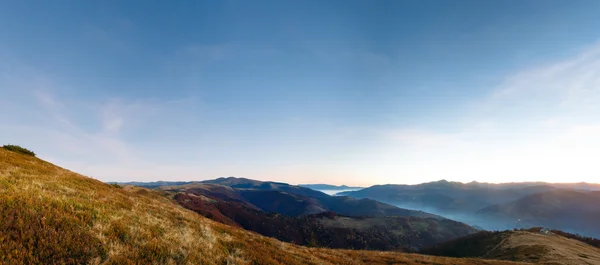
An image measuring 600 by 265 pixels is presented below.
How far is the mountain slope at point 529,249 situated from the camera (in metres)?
31.7

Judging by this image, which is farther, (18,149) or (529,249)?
(529,249)

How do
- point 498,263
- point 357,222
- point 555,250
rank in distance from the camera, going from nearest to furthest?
point 498,263, point 555,250, point 357,222

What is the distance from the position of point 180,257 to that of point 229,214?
512ft

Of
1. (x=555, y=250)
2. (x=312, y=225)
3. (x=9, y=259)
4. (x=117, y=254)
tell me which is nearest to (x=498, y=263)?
(x=555, y=250)

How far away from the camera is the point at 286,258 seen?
55.3ft

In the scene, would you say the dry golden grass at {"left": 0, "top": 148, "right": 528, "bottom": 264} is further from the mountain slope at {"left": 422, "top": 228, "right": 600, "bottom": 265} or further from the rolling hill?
the rolling hill

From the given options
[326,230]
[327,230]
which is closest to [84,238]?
[326,230]

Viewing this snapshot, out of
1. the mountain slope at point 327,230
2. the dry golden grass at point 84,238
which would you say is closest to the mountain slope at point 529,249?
the dry golden grass at point 84,238

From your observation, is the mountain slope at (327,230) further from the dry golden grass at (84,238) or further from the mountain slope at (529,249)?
the dry golden grass at (84,238)

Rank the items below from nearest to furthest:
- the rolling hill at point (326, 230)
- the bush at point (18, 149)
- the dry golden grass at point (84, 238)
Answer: the dry golden grass at point (84, 238)
the bush at point (18, 149)
the rolling hill at point (326, 230)

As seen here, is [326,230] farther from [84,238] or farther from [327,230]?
A: [84,238]

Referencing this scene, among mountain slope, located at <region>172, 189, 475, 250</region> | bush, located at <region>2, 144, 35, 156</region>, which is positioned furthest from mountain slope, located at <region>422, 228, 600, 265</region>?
mountain slope, located at <region>172, 189, 475, 250</region>

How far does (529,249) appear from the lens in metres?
37.7

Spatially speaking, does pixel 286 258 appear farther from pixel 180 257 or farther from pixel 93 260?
pixel 93 260
